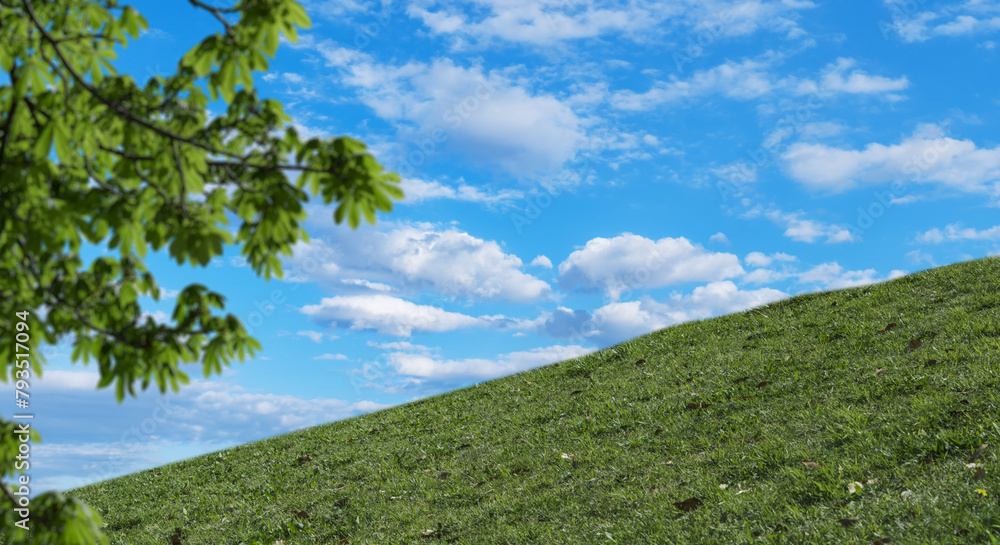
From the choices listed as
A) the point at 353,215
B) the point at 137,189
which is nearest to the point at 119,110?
the point at 137,189

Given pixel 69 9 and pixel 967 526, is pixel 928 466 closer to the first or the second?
pixel 967 526

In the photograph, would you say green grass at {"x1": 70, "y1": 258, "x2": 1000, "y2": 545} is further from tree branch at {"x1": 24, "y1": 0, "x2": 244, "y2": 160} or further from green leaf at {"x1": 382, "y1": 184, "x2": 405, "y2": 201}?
tree branch at {"x1": 24, "y1": 0, "x2": 244, "y2": 160}

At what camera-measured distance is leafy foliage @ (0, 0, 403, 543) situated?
364 centimetres

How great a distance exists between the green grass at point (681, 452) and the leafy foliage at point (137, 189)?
14.7ft

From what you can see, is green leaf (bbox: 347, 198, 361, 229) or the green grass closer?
green leaf (bbox: 347, 198, 361, 229)

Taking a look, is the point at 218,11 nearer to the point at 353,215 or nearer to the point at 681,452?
the point at 353,215

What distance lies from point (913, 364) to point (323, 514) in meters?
8.36

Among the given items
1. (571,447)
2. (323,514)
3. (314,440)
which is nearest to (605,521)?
(571,447)

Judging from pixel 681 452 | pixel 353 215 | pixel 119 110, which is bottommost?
pixel 681 452

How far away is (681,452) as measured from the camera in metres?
8.35

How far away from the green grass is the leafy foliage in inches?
177

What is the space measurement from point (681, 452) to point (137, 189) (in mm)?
6800

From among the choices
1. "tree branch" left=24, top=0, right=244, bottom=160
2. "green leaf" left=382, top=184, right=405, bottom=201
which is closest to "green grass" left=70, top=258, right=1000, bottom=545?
"green leaf" left=382, top=184, right=405, bottom=201

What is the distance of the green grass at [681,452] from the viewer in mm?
6398
